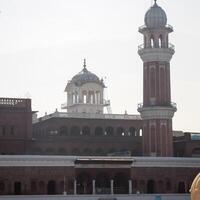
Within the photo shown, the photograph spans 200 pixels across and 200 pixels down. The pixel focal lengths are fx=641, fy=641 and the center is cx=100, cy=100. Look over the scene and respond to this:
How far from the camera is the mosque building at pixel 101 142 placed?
52.9m

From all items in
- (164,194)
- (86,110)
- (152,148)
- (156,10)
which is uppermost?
(156,10)

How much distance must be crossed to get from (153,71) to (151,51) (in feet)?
6.70

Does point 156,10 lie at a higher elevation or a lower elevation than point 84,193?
higher

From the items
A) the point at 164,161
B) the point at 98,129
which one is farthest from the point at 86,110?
the point at 164,161

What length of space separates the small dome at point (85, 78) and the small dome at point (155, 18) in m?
10.4

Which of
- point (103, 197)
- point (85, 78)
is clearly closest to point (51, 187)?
point (103, 197)

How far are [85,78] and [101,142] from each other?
821cm

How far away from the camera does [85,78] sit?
70.0m

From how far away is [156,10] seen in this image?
62.9 meters

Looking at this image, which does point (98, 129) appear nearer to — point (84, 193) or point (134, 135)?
point (134, 135)

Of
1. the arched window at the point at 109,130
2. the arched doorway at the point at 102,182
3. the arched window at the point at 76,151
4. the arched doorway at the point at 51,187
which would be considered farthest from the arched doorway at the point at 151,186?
the arched window at the point at 109,130

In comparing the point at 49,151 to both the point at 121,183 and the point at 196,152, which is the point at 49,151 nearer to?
the point at 121,183

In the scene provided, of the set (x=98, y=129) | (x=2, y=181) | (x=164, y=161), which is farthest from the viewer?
(x=98, y=129)

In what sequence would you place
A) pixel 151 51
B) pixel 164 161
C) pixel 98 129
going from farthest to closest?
pixel 98 129
pixel 151 51
pixel 164 161
